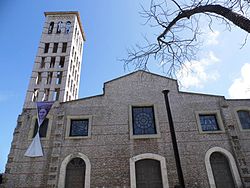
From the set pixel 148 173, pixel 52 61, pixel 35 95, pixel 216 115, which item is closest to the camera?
pixel 148 173

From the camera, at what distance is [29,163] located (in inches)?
486

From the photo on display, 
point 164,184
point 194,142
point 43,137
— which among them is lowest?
point 164,184

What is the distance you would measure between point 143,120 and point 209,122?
428cm

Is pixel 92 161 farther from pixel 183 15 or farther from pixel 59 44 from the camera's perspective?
pixel 59 44

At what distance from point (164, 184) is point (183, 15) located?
29.5 ft

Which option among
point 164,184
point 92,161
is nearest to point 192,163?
point 164,184

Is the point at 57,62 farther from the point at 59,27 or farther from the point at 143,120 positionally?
the point at 143,120

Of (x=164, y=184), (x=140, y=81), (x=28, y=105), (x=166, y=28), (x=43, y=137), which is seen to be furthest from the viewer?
(x=28, y=105)

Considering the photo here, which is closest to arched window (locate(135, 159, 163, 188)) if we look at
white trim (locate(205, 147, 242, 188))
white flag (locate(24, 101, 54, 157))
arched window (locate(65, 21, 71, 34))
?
white trim (locate(205, 147, 242, 188))

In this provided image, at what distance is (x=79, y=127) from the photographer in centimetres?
1377

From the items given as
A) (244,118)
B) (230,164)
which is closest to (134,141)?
(230,164)

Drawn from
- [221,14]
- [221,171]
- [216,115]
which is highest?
[216,115]

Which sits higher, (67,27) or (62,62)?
(67,27)

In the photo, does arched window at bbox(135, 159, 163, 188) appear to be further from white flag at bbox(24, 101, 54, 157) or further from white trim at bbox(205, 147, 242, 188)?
white flag at bbox(24, 101, 54, 157)
